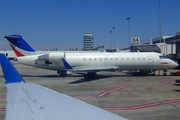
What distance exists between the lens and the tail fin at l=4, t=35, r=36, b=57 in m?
17.6

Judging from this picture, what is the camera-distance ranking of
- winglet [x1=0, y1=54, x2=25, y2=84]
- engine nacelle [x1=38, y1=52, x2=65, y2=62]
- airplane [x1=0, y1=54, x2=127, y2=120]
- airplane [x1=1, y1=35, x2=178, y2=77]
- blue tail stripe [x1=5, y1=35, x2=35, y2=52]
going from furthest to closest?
1. blue tail stripe [x1=5, y1=35, x2=35, y2=52]
2. airplane [x1=1, y1=35, x2=178, y2=77]
3. engine nacelle [x1=38, y1=52, x2=65, y2=62]
4. winglet [x1=0, y1=54, x2=25, y2=84]
5. airplane [x1=0, y1=54, x2=127, y2=120]

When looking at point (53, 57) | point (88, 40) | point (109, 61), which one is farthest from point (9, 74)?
point (88, 40)

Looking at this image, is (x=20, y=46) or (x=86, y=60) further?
(x=20, y=46)

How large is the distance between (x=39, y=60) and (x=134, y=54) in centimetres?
1203

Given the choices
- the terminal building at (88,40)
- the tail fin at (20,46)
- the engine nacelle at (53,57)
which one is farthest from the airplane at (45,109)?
the terminal building at (88,40)

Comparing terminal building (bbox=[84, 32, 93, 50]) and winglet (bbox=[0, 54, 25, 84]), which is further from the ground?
terminal building (bbox=[84, 32, 93, 50])

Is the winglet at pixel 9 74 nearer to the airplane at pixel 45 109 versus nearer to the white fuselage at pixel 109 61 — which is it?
the airplane at pixel 45 109

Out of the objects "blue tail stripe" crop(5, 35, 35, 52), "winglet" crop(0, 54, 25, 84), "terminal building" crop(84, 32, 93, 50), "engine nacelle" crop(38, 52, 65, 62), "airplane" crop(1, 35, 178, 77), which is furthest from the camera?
"terminal building" crop(84, 32, 93, 50)

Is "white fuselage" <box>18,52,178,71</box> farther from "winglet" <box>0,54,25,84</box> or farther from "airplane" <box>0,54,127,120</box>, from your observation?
"airplane" <box>0,54,127,120</box>

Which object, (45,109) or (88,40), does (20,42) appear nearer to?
(45,109)

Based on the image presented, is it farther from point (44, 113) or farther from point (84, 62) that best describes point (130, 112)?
point (84, 62)

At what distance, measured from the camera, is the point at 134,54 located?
1798cm

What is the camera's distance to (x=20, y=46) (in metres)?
17.7

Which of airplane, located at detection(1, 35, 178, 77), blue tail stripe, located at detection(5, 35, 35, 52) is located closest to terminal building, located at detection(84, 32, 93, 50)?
blue tail stripe, located at detection(5, 35, 35, 52)
